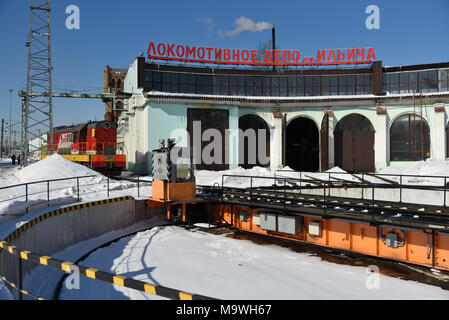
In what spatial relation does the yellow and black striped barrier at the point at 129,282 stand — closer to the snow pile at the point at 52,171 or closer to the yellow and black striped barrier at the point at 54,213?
the yellow and black striped barrier at the point at 54,213

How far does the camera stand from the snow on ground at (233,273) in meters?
8.70

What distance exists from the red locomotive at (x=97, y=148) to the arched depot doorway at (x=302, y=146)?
1859 cm

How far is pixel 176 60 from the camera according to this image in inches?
1369

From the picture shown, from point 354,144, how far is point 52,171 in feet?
90.1

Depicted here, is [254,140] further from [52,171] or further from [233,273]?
[233,273]

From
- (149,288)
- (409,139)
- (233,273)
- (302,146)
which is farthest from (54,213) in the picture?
(409,139)

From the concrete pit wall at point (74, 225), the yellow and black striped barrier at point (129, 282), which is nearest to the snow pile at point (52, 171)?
the concrete pit wall at point (74, 225)

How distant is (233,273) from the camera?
1013cm

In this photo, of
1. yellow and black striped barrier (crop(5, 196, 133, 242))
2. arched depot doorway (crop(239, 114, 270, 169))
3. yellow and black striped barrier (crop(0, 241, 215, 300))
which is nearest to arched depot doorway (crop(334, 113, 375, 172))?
arched depot doorway (crop(239, 114, 270, 169))

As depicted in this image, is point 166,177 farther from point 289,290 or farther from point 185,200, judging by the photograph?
point 289,290

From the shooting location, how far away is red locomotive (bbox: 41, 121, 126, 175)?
89.2ft

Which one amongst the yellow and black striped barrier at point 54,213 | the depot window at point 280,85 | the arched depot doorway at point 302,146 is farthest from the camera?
the arched depot doorway at point 302,146

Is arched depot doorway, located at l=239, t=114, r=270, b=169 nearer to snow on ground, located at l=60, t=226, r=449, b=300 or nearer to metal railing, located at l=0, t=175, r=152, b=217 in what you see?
Result: metal railing, located at l=0, t=175, r=152, b=217
